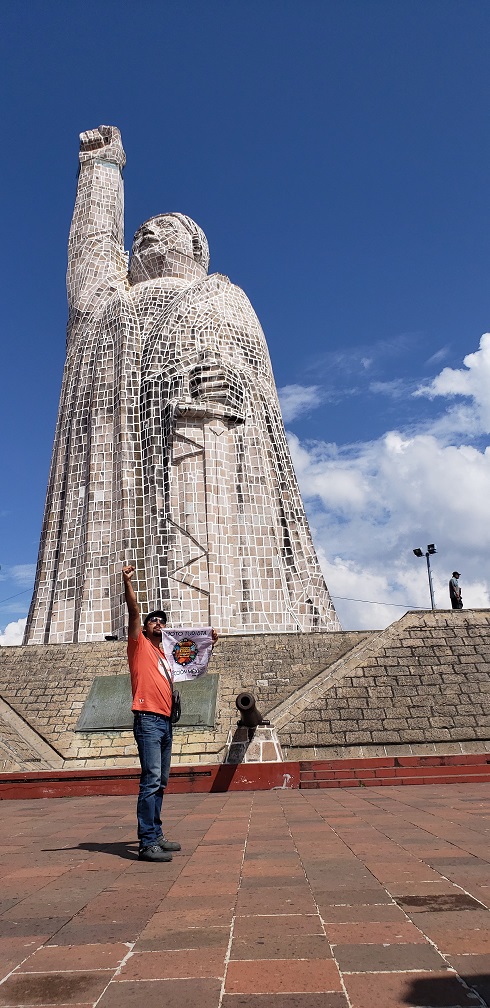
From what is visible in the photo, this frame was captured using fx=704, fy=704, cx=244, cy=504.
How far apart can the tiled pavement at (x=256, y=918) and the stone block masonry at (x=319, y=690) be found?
4127 mm

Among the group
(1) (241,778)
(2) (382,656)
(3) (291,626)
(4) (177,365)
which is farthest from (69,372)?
(1) (241,778)

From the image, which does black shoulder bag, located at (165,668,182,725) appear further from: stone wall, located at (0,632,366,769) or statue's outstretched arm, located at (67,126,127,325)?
statue's outstretched arm, located at (67,126,127,325)

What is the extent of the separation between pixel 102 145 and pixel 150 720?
21102 mm

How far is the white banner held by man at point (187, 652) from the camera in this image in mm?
10148

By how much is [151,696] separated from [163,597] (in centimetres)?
1111

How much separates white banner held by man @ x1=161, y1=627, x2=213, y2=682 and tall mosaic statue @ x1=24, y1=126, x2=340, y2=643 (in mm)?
4087

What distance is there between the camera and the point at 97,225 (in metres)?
19.9

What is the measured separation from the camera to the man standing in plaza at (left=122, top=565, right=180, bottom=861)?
372 cm

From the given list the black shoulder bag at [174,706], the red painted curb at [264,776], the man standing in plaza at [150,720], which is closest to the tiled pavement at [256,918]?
the man standing in plaza at [150,720]

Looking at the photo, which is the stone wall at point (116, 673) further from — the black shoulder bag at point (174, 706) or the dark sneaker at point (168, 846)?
the dark sneaker at point (168, 846)

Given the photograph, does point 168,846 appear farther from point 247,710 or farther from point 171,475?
point 171,475

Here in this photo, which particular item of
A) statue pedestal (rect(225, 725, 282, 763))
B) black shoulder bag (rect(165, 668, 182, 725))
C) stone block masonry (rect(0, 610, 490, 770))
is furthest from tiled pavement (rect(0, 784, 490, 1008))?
stone block masonry (rect(0, 610, 490, 770))

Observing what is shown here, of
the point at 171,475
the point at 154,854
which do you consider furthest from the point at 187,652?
the point at 154,854

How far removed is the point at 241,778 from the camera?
7.46m
